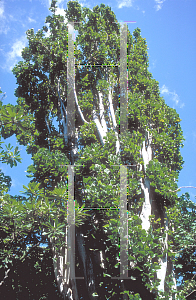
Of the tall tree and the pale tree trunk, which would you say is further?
the pale tree trunk

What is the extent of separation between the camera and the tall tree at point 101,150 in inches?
237

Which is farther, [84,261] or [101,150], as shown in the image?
[101,150]

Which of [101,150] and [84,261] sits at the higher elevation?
[101,150]

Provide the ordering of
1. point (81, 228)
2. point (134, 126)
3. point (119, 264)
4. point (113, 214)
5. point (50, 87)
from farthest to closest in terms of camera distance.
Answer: point (50, 87) < point (134, 126) < point (81, 228) < point (113, 214) < point (119, 264)

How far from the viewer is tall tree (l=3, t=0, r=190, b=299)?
19.8 feet

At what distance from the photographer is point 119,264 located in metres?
5.75

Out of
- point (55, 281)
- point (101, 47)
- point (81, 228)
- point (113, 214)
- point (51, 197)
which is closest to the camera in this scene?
point (113, 214)

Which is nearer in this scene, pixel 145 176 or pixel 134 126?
pixel 145 176

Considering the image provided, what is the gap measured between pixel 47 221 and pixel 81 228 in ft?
5.54

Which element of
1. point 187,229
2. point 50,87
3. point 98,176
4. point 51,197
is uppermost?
point 50,87

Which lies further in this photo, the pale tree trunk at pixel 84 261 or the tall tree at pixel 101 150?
the pale tree trunk at pixel 84 261

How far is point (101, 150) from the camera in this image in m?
7.78

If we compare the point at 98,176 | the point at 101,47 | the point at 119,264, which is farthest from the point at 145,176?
the point at 101,47

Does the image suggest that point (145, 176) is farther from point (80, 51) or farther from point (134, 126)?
point (80, 51)
